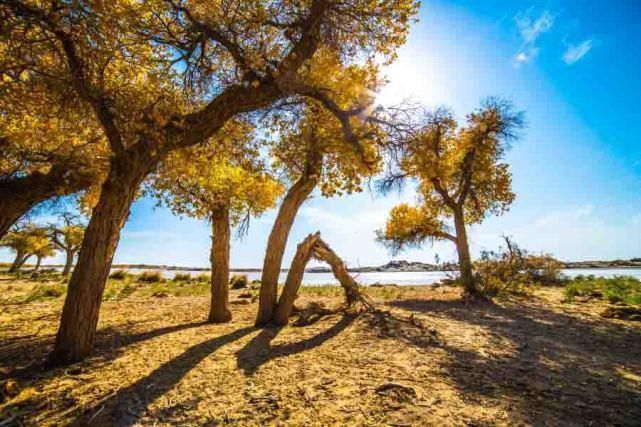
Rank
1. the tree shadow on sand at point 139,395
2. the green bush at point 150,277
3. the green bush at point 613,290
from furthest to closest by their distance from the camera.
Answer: the green bush at point 150,277 → the green bush at point 613,290 → the tree shadow on sand at point 139,395

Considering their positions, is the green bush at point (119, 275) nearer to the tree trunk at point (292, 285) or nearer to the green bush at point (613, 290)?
the tree trunk at point (292, 285)

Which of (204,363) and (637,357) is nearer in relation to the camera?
(204,363)

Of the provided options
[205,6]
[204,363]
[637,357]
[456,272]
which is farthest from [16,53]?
[456,272]

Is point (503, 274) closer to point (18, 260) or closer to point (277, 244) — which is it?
point (277, 244)

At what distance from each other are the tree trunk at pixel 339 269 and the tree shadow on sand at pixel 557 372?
3.08 metres

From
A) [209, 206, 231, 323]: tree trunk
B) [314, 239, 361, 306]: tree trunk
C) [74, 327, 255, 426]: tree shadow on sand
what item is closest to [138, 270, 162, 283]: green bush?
[209, 206, 231, 323]: tree trunk

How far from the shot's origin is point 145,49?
555 cm

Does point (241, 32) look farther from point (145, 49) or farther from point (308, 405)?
point (308, 405)

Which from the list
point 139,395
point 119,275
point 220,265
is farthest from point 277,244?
point 119,275

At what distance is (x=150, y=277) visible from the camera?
21.6 metres

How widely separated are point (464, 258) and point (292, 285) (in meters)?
9.21

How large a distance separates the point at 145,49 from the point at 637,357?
990cm

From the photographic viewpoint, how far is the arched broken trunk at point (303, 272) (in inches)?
299

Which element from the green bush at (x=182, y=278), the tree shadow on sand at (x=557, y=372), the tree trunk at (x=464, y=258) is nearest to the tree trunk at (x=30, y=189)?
the tree shadow on sand at (x=557, y=372)
